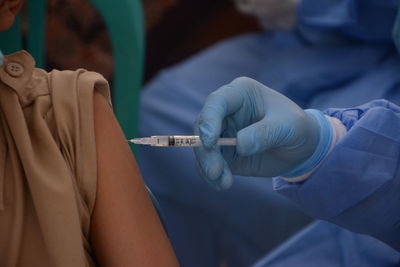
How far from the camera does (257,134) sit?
101 cm

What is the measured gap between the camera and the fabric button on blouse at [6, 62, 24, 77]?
97 centimetres

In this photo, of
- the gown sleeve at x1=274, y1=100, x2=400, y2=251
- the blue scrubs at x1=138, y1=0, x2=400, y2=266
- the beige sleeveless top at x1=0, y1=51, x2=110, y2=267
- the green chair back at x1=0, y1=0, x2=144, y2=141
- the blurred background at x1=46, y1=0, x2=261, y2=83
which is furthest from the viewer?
the blurred background at x1=46, y1=0, x2=261, y2=83

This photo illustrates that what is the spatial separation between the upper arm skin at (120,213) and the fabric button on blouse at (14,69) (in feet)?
0.45

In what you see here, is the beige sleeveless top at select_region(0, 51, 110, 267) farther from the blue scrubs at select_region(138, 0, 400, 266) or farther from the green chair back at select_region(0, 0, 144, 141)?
the blue scrubs at select_region(138, 0, 400, 266)

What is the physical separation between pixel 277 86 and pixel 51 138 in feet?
3.66

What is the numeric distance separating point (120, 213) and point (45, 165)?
0.15m

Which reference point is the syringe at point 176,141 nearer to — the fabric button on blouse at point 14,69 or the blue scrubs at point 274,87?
the fabric button on blouse at point 14,69

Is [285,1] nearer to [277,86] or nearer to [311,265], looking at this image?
[277,86]

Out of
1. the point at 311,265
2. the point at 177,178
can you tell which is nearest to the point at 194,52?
the point at 177,178

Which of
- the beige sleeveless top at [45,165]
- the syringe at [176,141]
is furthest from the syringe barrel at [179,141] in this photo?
the beige sleeveless top at [45,165]

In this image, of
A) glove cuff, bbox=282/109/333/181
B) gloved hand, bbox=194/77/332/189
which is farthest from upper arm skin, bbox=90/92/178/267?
glove cuff, bbox=282/109/333/181

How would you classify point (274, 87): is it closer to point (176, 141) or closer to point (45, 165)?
point (176, 141)

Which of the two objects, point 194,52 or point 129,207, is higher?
point 129,207

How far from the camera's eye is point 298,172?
3.71 ft
